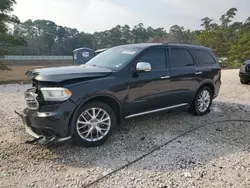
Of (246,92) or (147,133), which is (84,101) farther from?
(246,92)

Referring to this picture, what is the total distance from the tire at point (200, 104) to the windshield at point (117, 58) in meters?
2.00

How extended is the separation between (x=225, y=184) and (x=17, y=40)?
1656 cm

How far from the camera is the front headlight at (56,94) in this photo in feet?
10.9

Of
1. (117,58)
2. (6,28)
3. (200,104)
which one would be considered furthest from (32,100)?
(6,28)

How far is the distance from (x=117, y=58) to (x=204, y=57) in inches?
95.0

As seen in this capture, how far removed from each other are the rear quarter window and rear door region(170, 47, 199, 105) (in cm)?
23

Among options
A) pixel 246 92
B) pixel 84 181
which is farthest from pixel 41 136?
pixel 246 92

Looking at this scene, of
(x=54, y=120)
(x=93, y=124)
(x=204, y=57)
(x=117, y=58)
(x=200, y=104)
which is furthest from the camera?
(x=204, y=57)

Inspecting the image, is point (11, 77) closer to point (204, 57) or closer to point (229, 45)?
point (204, 57)

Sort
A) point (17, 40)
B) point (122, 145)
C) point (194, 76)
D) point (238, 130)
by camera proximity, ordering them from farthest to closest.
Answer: point (17, 40) < point (194, 76) < point (238, 130) < point (122, 145)

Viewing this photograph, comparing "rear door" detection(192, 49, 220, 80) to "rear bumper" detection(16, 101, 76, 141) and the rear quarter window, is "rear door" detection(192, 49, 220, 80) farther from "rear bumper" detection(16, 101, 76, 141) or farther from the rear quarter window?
"rear bumper" detection(16, 101, 76, 141)

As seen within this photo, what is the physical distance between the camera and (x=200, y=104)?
218 inches

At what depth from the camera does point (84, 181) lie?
285 centimetres

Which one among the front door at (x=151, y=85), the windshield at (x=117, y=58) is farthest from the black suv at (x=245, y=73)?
the windshield at (x=117, y=58)
